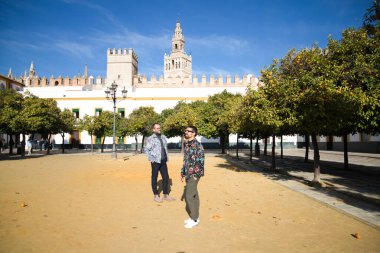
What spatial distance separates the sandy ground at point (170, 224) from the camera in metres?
4.00

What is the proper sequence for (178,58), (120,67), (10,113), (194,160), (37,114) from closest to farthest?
(194,160) < (10,113) < (37,114) < (120,67) < (178,58)

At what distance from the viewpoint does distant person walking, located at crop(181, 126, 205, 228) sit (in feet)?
16.4

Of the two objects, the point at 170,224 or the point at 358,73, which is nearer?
the point at 170,224

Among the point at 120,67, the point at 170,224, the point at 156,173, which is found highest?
the point at 120,67

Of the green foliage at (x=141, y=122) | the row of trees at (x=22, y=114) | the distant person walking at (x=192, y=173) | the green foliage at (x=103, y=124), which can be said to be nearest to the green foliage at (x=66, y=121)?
the green foliage at (x=103, y=124)

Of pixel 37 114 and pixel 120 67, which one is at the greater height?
pixel 120 67

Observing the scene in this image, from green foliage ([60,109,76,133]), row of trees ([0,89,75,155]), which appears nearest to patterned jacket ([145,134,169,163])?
row of trees ([0,89,75,155])

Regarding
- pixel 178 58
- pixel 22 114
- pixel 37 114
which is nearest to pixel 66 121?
pixel 37 114

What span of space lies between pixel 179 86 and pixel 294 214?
1610 inches

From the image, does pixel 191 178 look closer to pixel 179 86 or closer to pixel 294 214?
pixel 294 214

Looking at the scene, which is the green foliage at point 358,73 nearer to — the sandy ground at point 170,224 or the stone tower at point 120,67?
the sandy ground at point 170,224

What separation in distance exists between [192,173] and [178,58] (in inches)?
3285

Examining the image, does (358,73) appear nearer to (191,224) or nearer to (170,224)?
(191,224)

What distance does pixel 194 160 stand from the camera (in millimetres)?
5129
